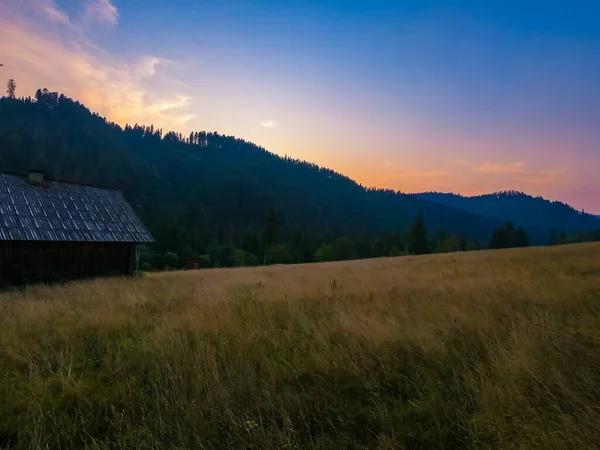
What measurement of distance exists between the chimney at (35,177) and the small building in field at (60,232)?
46 millimetres

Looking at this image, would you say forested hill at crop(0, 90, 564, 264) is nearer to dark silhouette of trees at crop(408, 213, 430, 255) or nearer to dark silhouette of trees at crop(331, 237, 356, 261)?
dark silhouette of trees at crop(331, 237, 356, 261)

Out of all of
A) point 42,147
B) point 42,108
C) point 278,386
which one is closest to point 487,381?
point 278,386

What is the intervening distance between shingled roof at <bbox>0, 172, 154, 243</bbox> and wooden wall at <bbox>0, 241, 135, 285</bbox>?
30.0 inches

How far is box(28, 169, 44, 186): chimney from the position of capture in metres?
20.3

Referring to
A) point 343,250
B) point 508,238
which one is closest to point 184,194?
point 343,250

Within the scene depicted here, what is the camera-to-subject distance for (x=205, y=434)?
3143mm

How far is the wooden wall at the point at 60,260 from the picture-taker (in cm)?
1728

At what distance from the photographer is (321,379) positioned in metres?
3.85

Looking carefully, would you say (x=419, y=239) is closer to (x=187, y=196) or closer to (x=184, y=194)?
(x=187, y=196)

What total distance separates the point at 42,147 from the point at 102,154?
27.4 meters

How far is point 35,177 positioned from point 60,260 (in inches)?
214

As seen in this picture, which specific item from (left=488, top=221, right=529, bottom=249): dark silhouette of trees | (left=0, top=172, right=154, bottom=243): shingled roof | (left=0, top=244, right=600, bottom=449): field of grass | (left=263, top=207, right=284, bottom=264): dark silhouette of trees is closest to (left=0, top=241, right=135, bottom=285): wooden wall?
(left=0, top=172, right=154, bottom=243): shingled roof

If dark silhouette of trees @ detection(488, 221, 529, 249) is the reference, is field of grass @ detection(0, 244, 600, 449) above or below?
below

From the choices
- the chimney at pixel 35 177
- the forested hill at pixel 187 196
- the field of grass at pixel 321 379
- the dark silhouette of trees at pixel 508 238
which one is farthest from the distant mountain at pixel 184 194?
the field of grass at pixel 321 379
